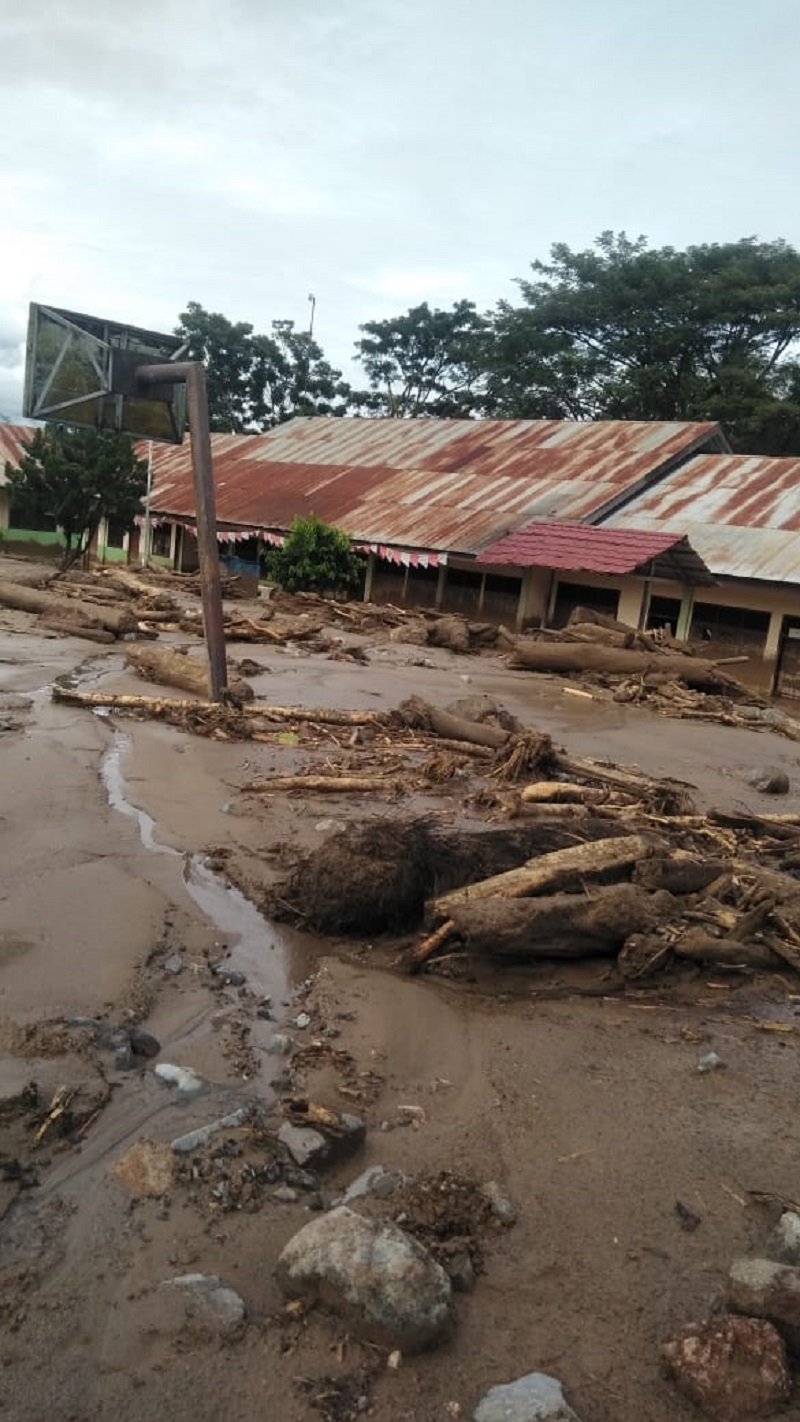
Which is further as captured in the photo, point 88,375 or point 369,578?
point 369,578

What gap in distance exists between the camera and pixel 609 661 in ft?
55.6

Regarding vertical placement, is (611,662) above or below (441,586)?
below

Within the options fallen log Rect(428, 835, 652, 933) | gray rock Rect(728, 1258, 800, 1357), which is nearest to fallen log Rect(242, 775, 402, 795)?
fallen log Rect(428, 835, 652, 933)

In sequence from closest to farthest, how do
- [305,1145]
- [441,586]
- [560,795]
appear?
[305,1145]
[560,795]
[441,586]

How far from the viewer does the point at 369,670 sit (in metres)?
16.0

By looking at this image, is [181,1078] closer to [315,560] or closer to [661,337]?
[315,560]

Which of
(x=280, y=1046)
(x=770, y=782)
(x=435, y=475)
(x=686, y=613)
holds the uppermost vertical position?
(x=435, y=475)

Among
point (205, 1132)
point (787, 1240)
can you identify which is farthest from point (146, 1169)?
point (787, 1240)

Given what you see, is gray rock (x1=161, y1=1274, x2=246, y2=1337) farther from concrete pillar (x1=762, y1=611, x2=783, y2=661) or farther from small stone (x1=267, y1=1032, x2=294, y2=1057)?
concrete pillar (x1=762, y1=611, x2=783, y2=661)

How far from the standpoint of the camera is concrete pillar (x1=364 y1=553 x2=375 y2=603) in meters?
26.0

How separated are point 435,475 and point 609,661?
1377 centimetres

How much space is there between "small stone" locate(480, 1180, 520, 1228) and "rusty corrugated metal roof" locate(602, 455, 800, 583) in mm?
17754

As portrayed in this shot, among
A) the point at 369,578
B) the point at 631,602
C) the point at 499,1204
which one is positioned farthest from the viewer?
the point at 369,578

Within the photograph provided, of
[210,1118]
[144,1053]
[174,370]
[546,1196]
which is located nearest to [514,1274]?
[546,1196]
